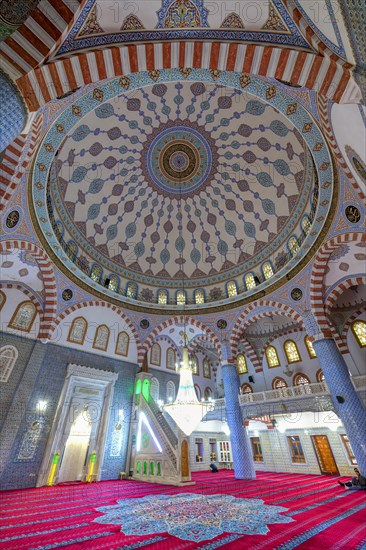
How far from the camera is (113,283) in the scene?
1278 centimetres

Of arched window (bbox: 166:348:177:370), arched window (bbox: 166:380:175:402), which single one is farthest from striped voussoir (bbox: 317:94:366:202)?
arched window (bbox: 166:380:175:402)

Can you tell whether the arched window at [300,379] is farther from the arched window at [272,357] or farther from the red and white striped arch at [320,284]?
the red and white striped arch at [320,284]

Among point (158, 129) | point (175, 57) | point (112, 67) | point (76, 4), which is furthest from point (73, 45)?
point (158, 129)

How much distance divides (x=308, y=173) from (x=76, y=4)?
30.7ft

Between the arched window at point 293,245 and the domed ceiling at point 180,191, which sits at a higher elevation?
the domed ceiling at point 180,191

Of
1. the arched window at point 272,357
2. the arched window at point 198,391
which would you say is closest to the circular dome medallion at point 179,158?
the arched window at point 272,357

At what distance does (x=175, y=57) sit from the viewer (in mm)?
4637

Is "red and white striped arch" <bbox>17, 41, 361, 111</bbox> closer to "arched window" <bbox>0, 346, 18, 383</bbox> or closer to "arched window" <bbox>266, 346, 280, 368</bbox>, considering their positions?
"arched window" <bbox>0, 346, 18, 383</bbox>

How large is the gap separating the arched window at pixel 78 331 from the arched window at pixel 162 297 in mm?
3991

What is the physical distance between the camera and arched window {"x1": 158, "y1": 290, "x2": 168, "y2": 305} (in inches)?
545

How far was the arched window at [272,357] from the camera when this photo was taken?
47.8ft

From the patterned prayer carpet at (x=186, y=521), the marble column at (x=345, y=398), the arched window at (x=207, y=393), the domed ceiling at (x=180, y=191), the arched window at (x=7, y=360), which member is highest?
the domed ceiling at (x=180, y=191)

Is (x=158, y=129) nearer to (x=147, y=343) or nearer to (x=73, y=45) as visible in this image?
(x=73, y=45)

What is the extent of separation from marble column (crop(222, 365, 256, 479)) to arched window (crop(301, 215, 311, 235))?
6.66 meters
